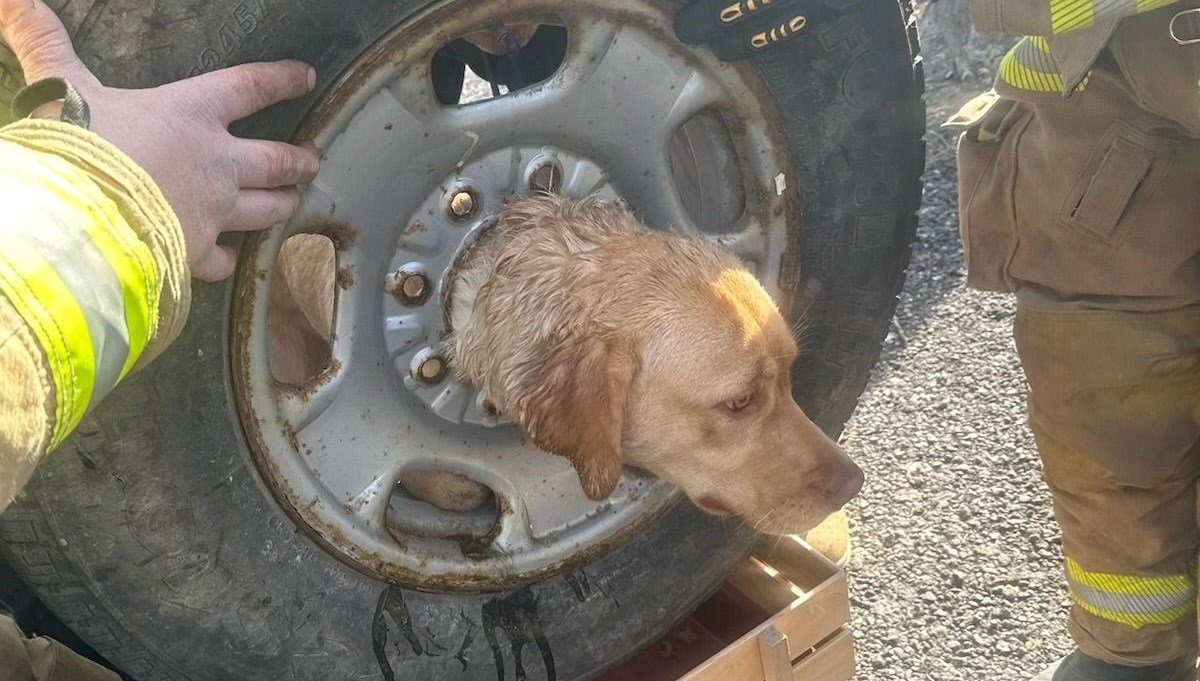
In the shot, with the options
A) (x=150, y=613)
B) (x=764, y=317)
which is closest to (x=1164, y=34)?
(x=764, y=317)

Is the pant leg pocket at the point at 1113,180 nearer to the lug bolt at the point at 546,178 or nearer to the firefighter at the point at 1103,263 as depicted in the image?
the firefighter at the point at 1103,263

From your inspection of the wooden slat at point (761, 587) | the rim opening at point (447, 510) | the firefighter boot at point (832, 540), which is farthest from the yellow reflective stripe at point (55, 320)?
the firefighter boot at point (832, 540)

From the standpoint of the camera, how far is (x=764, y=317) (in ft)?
8.54

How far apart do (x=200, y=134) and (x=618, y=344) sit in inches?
43.3

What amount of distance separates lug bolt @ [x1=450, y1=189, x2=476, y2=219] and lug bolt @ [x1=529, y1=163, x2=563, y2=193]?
164 millimetres

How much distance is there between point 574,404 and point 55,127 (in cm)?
135

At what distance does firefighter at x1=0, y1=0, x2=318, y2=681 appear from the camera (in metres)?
1.23

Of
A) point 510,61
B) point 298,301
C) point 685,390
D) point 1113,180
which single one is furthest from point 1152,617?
point 298,301

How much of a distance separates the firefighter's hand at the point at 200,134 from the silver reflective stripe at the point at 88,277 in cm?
45

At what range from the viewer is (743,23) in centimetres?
236

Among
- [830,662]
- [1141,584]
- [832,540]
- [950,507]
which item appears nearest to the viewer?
[1141,584]

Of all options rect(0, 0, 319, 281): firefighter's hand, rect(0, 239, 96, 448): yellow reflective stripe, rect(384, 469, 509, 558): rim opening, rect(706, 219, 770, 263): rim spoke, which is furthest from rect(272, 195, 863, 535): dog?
rect(0, 239, 96, 448): yellow reflective stripe

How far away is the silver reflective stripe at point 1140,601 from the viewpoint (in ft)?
8.87

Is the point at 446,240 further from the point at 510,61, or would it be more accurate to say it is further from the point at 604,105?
the point at 510,61
